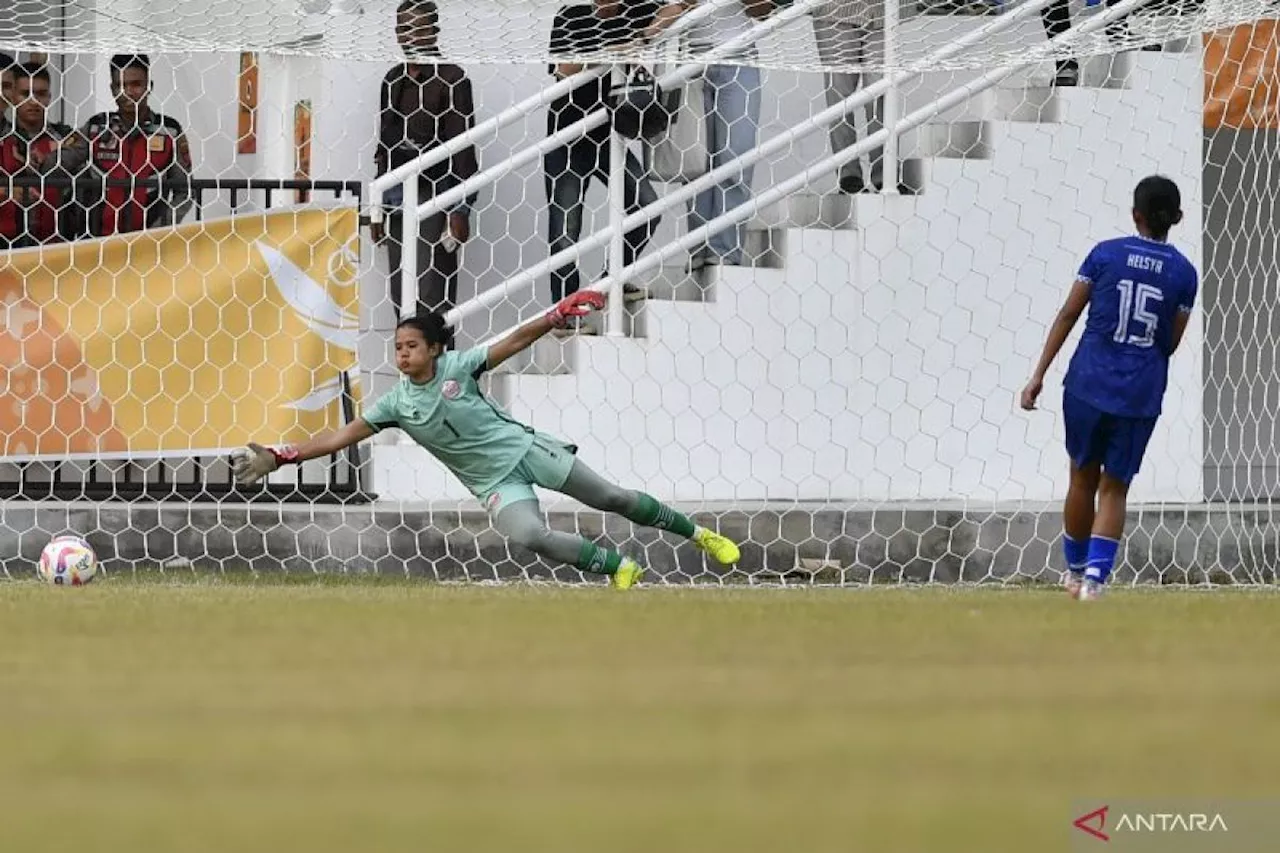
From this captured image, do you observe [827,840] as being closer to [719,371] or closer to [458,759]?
[458,759]

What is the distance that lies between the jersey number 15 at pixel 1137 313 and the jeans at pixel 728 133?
3054 millimetres

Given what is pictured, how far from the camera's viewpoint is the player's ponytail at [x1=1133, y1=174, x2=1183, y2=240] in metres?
9.34

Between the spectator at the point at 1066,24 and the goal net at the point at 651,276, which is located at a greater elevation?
the spectator at the point at 1066,24

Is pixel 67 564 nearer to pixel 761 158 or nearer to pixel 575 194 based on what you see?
pixel 575 194

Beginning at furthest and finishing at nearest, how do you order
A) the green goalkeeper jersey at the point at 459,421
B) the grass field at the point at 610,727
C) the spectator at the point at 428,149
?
the spectator at the point at 428,149, the green goalkeeper jersey at the point at 459,421, the grass field at the point at 610,727

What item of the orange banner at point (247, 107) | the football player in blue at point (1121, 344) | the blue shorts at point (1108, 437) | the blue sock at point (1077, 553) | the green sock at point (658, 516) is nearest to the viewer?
the football player in blue at point (1121, 344)

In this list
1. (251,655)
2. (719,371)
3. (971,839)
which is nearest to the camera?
(971,839)

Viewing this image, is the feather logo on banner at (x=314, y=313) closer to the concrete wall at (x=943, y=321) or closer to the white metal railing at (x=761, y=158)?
the white metal railing at (x=761, y=158)

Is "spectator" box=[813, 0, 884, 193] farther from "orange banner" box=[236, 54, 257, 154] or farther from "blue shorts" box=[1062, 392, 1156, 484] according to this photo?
"orange banner" box=[236, 54, 257, 154]

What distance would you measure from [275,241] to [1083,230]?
405 centimetres

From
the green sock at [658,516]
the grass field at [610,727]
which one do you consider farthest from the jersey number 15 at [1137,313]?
the green sock at [658,516]

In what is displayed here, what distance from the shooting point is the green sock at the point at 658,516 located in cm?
1052

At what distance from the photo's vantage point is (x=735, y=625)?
25.2 feet

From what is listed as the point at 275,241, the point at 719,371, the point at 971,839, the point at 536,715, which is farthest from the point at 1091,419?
the point at 971,839
